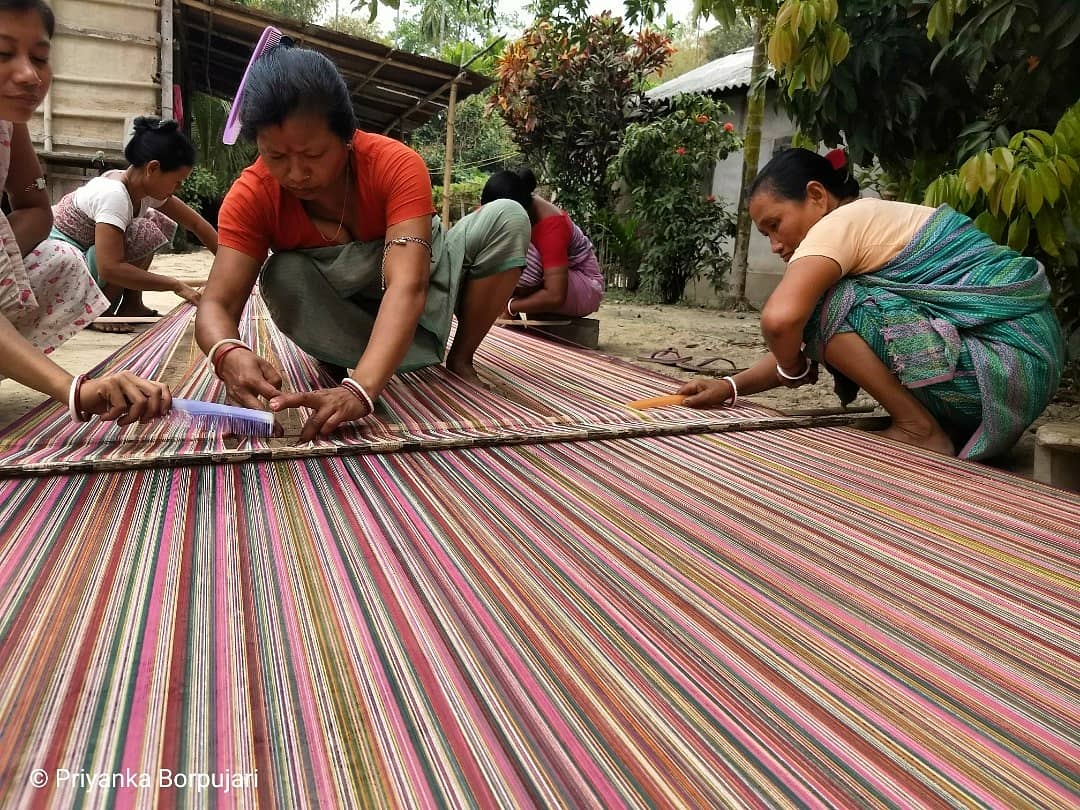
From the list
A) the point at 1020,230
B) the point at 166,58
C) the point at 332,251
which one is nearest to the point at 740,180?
the point at 166,58

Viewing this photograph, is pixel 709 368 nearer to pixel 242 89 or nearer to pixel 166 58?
pixel 242 89

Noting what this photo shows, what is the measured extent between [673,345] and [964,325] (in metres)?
2.43

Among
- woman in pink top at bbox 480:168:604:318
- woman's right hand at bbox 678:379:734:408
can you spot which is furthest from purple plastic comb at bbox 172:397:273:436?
woman in pink top at bbox 480:168:604:318

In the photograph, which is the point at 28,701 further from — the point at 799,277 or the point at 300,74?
the point at 799,277

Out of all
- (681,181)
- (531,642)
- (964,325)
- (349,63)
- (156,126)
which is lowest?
(531,642)

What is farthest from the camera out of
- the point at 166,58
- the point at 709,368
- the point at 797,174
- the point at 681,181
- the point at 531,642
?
the point at 166,58

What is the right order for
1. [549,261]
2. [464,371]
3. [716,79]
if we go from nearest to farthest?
[464,371] < [549,261] < [716,79]

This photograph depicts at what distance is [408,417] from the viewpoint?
5.36ft

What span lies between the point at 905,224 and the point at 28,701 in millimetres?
1706

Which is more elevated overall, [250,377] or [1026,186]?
[1026,186]

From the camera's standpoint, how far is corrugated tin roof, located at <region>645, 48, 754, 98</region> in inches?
275

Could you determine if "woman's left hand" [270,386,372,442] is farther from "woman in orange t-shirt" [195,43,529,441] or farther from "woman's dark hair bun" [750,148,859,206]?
"woman's dark hair bun" [750,148,859,206]

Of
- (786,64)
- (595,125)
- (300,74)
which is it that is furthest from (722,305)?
(300,74)

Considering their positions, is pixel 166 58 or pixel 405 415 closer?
pixel 405 415
